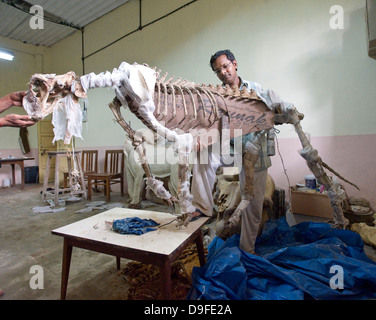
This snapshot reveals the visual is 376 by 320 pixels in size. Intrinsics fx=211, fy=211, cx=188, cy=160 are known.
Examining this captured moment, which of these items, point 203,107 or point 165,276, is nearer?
point 165,276

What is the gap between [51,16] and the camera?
19.2ft

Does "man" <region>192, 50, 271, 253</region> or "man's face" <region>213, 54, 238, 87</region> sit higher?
"man's face" <region>213, 54, 238, 87</region>

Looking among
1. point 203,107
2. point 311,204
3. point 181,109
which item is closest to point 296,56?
point 311,204

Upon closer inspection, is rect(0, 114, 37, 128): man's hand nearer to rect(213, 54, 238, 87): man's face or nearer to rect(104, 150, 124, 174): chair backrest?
rect(213, 54, 238, 87): man's face

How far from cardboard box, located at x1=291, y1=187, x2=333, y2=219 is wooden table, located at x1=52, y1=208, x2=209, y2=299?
5.44ft

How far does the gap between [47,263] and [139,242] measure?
5.27ft

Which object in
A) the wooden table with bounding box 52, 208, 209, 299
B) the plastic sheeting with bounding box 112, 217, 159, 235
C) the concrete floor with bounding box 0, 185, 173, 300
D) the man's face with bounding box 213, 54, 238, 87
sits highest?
the man's face with bounding box 213, 54, 238, 87

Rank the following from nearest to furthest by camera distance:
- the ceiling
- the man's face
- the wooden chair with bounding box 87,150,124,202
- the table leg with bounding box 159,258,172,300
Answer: the table leg with bounding box 159,258,172,300 < the man's face < the wooden chair with bounding box 87,150,124,202 < the ceiling

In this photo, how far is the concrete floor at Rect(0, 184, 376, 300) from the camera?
5.89ft

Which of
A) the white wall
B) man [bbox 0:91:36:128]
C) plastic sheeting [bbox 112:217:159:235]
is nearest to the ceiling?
the white wall

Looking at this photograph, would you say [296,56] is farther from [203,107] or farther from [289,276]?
[289,276]

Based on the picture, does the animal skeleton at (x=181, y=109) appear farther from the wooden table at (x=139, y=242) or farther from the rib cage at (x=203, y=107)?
the wooden table at (x=139, y=242)

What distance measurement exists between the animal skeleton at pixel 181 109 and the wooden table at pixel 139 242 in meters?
0.18
